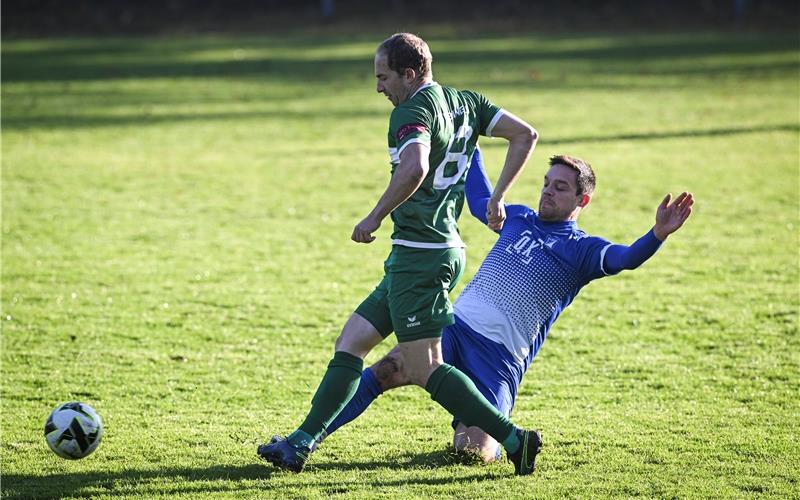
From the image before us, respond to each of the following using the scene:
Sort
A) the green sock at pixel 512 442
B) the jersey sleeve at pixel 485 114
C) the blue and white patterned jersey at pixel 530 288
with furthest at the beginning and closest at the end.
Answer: the blue and white patterned jersey at pixel 530 288, the jersey sleeve at pixel 485 114, the green sock at pixel 512 442

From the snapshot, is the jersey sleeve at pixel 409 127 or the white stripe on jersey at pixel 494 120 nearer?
the jersey sleeve at pixel 409 127

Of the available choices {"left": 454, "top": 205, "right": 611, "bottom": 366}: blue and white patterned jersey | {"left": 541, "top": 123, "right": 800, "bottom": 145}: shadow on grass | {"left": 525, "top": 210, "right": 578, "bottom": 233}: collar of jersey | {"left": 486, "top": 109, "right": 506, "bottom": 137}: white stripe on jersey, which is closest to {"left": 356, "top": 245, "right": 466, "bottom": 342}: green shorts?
{"left": 486, "top": 109, "right": 506, "bottom": 137}: white stripe on jersey

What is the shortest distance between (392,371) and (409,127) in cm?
128

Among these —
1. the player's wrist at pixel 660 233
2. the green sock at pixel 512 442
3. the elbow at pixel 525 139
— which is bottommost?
the green sock at pixel 512 442

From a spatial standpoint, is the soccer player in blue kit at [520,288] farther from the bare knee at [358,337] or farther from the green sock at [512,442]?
the green sock at [512,442]

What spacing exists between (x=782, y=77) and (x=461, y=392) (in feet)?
62.9

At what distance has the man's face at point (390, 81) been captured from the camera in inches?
182

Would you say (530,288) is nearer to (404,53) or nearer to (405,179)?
(405,179)

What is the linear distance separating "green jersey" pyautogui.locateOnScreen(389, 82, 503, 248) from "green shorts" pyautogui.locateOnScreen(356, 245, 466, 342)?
2.2 inches

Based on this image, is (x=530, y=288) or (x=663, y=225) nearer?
(x=663, y=225)

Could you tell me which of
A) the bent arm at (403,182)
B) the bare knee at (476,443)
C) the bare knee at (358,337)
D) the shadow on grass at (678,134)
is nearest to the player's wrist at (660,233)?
the bent arm at (403,182)

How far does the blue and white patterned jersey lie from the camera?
214 inches

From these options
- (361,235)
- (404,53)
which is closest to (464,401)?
(361,235)

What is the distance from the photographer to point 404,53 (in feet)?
15.0
